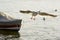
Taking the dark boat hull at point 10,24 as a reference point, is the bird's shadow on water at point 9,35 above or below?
below

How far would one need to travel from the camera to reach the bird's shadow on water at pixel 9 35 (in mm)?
20484

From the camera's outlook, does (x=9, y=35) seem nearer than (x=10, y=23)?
Yes

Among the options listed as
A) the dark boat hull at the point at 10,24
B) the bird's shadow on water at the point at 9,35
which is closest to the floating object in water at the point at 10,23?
the dark boat hull at the point at 10,24

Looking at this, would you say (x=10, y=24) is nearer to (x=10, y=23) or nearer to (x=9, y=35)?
(x=10, y=23)

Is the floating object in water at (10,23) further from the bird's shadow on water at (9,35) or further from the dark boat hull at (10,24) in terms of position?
the bird's shadow on water at (9,35)

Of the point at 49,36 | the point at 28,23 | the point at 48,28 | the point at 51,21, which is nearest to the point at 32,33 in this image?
the point at 49,36

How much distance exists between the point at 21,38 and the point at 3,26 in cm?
186

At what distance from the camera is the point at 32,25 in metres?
26.9

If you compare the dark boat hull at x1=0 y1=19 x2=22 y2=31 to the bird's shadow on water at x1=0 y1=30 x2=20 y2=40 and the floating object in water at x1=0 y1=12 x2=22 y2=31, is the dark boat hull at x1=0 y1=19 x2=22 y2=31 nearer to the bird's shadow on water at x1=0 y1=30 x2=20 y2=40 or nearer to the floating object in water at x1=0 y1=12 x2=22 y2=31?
the floating object in water at x1=0 y1=12 x2=22 y2=31

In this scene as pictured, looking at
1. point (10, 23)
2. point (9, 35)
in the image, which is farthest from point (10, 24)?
point (9, 35)

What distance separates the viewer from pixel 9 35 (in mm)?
21422

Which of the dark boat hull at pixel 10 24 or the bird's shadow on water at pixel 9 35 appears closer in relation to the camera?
the bird's shadow on water at pixel 9 35

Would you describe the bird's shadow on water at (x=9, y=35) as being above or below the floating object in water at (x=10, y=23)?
below

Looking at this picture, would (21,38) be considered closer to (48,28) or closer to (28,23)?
(48,28)
